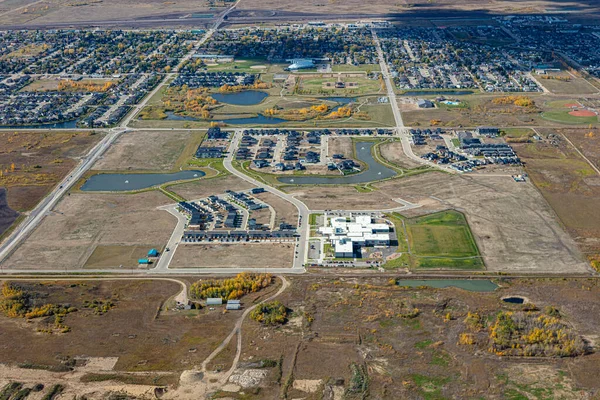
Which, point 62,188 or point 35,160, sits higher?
point 35,160

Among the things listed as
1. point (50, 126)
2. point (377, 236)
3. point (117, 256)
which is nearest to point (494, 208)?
point (377, 236)

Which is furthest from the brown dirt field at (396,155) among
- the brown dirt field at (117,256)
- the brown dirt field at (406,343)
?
the brown dirt field at (117,256)

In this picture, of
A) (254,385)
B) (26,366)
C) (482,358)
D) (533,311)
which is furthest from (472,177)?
(26,366)

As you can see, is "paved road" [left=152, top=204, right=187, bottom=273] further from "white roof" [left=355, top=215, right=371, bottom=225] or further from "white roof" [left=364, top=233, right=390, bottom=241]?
"white roof" [left=364, top=233, right=390, bottom=241]

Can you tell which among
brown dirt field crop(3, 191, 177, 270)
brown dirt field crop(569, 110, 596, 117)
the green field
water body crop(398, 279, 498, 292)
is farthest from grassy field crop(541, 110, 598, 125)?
brown dirt field crop(3, 191, 177, 270)

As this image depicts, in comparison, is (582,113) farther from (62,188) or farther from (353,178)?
(62,188)

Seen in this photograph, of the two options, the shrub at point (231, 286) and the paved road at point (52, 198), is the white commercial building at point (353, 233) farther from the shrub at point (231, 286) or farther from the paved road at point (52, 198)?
the paved road at point (52, 198)

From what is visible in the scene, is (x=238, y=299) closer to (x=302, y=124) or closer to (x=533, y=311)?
(x=533, y=311)
